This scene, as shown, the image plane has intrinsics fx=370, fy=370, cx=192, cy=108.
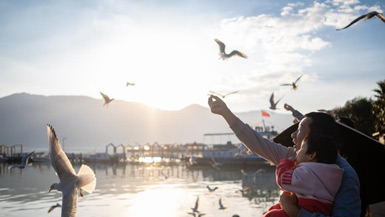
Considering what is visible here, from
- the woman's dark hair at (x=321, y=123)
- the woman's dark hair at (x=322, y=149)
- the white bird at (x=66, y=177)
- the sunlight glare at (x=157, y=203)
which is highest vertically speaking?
the woman's dark hair at (x=321, y=123)

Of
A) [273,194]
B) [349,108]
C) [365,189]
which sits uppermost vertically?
[349,108]

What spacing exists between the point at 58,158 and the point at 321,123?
12.0 ft

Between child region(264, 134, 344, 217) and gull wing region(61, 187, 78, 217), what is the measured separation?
3318 millimetres

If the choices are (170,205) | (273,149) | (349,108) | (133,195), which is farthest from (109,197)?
(349,108)

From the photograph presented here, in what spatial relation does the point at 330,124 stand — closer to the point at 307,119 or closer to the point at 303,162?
the point at 307,119

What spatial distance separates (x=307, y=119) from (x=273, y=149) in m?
0.59

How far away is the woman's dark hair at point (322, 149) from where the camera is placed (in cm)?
274

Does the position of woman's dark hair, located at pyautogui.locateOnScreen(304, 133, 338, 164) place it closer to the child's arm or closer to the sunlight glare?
the child's arm

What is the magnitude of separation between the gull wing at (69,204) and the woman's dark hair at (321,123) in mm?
3447

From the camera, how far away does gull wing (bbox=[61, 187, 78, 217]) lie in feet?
16.4

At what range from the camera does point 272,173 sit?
186 ft

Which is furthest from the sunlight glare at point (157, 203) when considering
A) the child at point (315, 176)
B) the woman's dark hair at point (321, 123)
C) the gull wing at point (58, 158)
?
the child at point (315, 176)

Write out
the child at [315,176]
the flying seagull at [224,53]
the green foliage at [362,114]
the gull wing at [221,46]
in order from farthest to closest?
the green foliage at [362,114] → the gull wing at [221,46] → the flying seagull at [224,53] → the child at [315,176]

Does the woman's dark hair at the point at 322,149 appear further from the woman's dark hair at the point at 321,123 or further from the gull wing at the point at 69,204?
the gull wing at the point at 69,204
